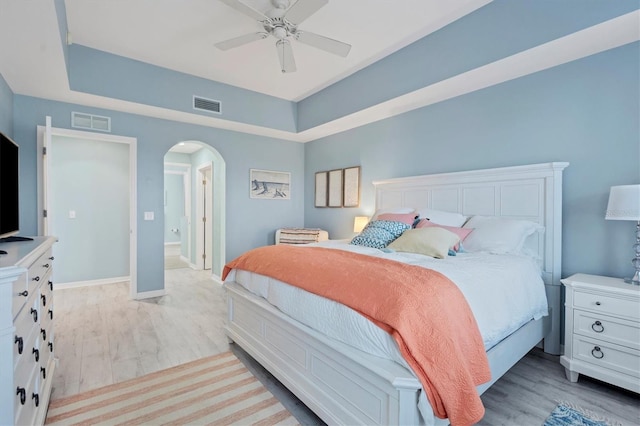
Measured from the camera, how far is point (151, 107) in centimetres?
384

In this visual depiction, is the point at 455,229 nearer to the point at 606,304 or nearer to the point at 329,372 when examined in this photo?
the point at 606,304

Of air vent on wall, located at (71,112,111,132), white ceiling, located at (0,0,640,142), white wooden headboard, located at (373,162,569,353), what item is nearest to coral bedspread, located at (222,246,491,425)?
white wooden headboard, located at (373,162,569,353)

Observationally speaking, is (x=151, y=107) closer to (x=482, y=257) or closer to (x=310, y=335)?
(x=310, y=335)

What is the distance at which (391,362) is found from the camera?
4.63 feet

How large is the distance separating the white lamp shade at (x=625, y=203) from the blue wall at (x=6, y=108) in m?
5.02

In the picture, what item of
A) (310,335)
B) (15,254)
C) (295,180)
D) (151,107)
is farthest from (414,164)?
(15,254)

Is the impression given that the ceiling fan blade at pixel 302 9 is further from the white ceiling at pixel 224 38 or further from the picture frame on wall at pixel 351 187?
the picture frame on wall at pixel 351 187

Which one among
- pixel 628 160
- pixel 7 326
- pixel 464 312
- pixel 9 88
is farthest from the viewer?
pixel 9 88

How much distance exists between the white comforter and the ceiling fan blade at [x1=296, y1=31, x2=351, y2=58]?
1719mm

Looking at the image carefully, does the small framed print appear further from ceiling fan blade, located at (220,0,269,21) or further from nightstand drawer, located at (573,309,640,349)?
nightstand drawer, located at (573,309,640,349)

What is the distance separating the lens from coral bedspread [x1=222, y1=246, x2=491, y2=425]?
1.31 meters

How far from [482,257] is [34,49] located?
375 cm

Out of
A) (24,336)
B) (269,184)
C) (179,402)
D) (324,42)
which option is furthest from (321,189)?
(24,336)

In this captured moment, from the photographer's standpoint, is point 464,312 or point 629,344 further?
point 629,344
